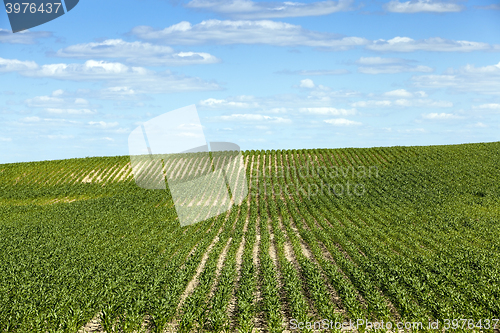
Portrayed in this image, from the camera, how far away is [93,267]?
19.2m

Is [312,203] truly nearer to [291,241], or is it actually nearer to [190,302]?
[291,241]

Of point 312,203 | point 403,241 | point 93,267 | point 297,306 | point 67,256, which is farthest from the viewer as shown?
point 312,203

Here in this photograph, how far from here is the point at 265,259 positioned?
19.9 m

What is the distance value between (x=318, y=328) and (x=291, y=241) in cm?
1323

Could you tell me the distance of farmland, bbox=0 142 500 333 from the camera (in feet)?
45.4

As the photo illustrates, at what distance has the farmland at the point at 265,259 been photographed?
1383 cm

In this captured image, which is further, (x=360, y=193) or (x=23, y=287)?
(x=360, y=193)

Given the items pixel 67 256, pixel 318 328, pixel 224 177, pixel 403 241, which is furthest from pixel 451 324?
pixel 224 177

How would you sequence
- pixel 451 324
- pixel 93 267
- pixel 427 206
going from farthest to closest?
pixel 427 206 < pixel 93 267 < pixel 451 324

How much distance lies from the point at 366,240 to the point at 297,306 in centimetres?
1406
